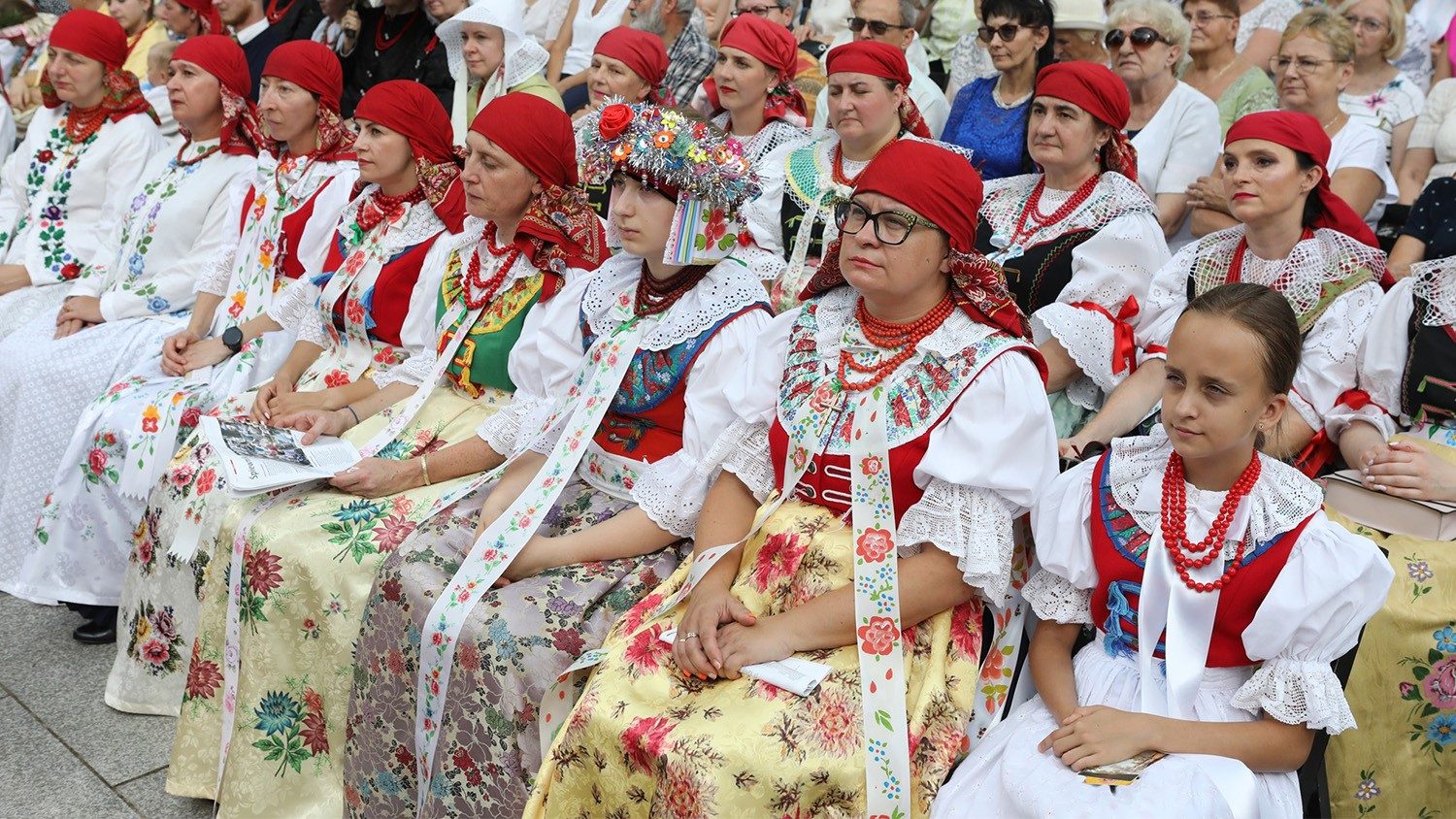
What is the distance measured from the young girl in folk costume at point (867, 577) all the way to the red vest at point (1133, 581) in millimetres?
142

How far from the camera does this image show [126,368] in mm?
4609

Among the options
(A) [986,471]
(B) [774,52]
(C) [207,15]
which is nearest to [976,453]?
(A) [986,471]

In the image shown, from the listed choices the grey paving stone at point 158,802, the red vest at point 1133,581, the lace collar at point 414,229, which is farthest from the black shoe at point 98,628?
the red vest at point 1133,581

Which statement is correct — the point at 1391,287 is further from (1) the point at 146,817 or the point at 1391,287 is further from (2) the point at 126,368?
(2) the point at 126,368

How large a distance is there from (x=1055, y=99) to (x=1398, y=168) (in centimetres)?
171

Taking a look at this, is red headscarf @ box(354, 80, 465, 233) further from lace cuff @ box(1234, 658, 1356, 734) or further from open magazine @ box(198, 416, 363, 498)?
lace cuff @ box(1234, 658, 1356, 734)

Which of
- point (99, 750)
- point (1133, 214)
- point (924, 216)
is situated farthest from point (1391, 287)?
point (99, 750)

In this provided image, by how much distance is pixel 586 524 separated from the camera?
3.18m

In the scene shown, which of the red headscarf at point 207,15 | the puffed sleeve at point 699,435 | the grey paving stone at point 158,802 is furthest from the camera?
the red headscarf at point 207,15

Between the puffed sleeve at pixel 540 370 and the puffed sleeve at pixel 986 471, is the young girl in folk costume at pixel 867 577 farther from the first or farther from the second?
the puffed sleeve at pixel 540 370

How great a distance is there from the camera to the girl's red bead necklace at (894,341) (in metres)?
2.61

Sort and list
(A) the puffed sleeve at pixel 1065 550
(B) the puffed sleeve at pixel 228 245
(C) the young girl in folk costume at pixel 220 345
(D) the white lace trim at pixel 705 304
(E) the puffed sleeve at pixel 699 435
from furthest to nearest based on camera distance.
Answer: (B) the puffed sleeve at pixel 228 245, (C) the young girl in folk costume at pixel 220 345, (D) the white lace trim at pixel 705 304, (E) the puffed sleeve at pixel 699 435, (A) the puffed sleeve at pixel 1065 550

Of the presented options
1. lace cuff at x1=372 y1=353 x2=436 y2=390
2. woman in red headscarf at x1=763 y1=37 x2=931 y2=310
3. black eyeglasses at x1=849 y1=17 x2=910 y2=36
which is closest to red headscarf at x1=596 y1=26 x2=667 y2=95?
black eyeglasses at x1=849 y1=17 x2=910 y2=36

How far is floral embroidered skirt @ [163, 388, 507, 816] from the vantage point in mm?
3238
